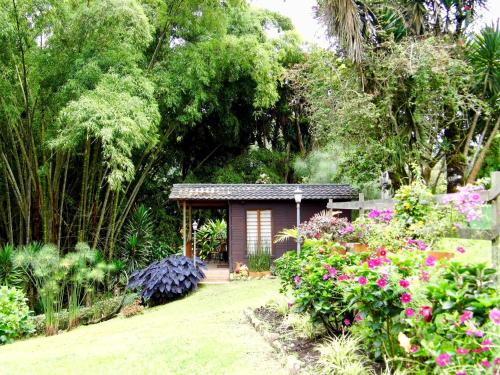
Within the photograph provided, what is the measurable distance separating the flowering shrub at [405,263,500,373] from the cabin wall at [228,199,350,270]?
8.98 m

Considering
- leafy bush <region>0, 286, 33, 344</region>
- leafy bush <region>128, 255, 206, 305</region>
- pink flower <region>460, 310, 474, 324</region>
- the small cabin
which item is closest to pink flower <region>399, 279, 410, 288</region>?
pink flower <region>460, 310, 474, 324</region>

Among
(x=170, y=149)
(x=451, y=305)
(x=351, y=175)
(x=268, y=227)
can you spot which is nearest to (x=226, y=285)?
(x=268, y=227)

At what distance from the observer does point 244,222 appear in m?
11.5

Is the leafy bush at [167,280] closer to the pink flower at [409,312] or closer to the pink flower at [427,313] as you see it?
the pink flower at [409,312]

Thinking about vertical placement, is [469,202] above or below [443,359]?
above

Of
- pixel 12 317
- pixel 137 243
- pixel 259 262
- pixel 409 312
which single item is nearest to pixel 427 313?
pixel 409 312

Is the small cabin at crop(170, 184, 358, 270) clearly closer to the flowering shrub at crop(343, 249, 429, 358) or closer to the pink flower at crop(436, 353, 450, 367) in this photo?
the flowering shrub at crop(343, 249, 429, 358)

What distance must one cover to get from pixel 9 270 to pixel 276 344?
667cm

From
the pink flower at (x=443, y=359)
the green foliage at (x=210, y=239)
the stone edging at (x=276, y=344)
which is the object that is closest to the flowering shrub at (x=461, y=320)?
the pink flower at (x=443, y=359)

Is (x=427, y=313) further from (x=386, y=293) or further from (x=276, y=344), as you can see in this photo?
(x=276, y=344)

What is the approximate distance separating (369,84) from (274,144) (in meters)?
5.45

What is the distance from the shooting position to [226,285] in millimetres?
10047

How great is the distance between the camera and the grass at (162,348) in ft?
13.2

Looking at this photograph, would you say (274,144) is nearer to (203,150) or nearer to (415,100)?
(203,150)
